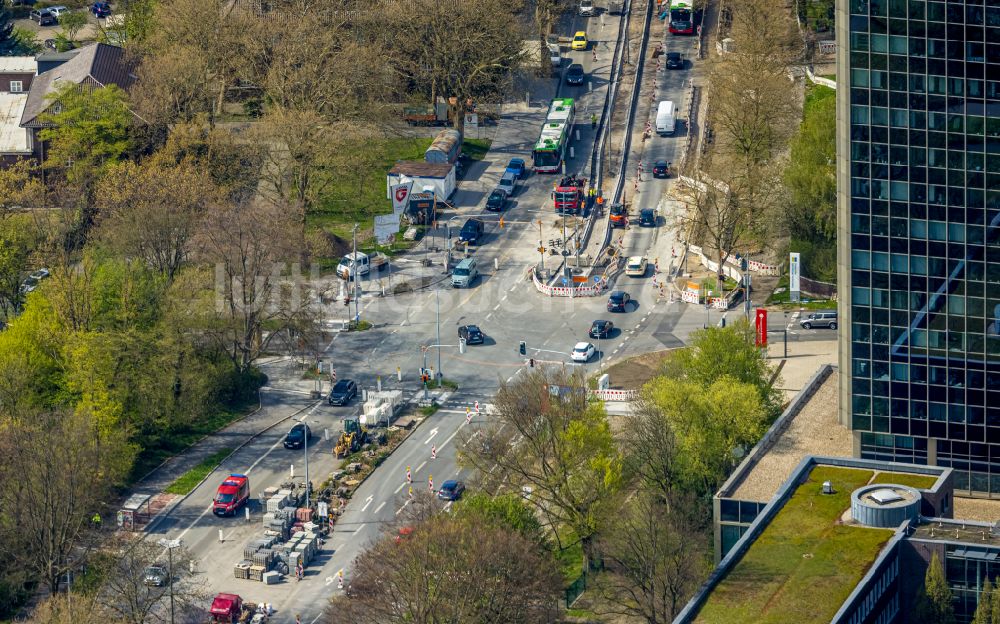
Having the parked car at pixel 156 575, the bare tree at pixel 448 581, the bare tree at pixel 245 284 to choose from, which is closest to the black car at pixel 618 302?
the bare tree at pixel 245 284

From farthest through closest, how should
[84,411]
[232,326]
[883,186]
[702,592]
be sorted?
[232,326] → [84,411] → [883,186] → [702,592]

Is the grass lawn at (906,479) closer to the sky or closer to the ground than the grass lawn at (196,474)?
closer to the sky

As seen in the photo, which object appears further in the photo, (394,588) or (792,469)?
(792,469)

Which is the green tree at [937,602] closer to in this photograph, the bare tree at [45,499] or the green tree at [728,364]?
the green tree at [728,364]

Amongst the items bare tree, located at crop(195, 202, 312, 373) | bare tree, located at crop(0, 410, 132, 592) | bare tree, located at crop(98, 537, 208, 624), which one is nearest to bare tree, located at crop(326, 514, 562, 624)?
bare tree, located at crop(98, 537, 208, 624)

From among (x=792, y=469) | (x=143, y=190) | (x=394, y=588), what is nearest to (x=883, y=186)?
(x=792, y=469)

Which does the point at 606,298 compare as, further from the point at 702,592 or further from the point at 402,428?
the point at 702,592

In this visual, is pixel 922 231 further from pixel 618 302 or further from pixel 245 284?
pixel 245 284

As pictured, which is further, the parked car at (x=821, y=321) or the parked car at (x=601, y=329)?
the parked car at (x=601, y=329)
